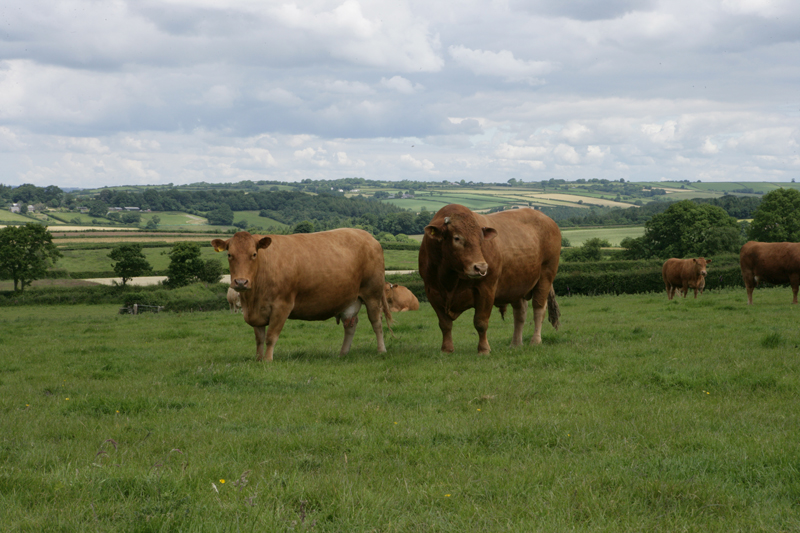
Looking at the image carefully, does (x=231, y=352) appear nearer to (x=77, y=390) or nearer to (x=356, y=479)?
(x=77, y=390)

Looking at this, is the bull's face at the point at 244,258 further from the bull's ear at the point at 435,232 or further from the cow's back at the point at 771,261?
the cow's back at the point at 771,261

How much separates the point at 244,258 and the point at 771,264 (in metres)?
20.6

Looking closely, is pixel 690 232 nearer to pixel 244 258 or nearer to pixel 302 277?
pixel 302 277

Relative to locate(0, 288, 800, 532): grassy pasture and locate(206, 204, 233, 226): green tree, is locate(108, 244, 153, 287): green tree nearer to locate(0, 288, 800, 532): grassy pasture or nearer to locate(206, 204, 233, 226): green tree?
locate(0, 288, 800, 532): grassy pasture

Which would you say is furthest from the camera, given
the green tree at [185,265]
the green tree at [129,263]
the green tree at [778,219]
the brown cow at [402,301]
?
the green tree at [129,263]

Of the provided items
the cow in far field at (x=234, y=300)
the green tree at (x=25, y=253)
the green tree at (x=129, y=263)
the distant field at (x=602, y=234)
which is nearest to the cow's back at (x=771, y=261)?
the cow in far field at (x=234, y=300)

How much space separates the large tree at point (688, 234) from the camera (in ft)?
213

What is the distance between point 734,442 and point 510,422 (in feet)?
6.25

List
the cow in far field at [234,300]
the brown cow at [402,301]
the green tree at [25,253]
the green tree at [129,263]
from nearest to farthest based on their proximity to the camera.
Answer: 1. the brown cow at [402,301]
2. the cow in far field at [234,300]
3. the green tree at [25,253]
4. the green tree at [129,263]

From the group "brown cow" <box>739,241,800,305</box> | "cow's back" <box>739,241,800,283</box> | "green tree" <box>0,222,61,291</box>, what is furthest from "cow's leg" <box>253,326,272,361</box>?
"green tree" <box>0,222,61,291</box>

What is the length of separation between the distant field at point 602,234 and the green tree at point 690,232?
18.9 meters

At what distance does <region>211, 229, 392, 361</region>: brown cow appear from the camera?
9.77 metres

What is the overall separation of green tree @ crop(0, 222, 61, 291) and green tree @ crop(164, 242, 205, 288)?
13.7m

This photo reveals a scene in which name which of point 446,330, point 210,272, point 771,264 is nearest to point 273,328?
point 446,330
